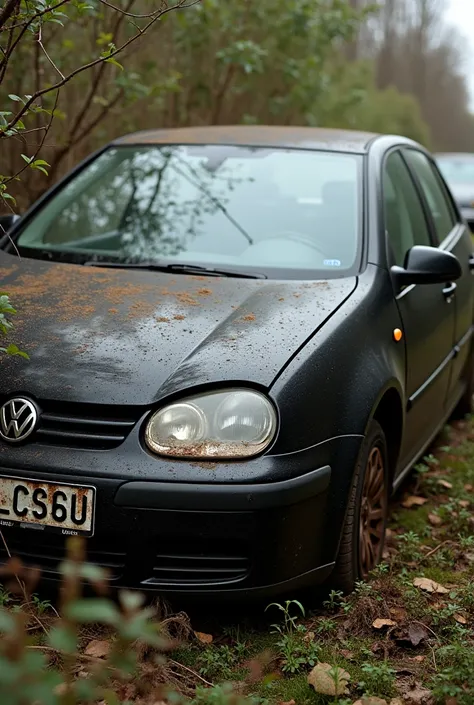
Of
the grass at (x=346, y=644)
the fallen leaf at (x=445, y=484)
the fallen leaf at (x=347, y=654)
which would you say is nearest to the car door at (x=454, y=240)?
the fallen leaf at (x=445, y=484)

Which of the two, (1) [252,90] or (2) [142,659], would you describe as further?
(1) [252,90]

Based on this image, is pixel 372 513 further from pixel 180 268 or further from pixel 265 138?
pixel 265 138

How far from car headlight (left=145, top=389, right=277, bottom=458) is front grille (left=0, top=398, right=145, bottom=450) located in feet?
0.23

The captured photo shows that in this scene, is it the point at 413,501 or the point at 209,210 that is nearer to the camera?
the point at 209,210

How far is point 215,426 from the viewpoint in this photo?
2.55 m

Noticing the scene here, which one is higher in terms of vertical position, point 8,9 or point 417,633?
point 8,9

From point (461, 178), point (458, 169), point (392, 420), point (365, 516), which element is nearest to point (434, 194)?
point (392, 420)

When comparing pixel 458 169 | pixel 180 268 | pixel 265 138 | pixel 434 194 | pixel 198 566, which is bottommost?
pixel 198 566

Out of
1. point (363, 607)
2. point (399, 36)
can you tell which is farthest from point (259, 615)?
point (399, 36)

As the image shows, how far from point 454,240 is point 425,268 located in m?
1.40

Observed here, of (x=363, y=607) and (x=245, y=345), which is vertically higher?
(x=245, y=345)

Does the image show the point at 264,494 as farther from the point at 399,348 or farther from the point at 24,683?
the point at 24,683

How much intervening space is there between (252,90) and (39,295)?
7.02 meters

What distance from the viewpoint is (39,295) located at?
10.3ft
